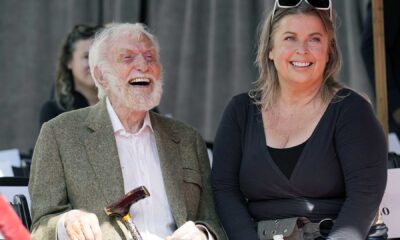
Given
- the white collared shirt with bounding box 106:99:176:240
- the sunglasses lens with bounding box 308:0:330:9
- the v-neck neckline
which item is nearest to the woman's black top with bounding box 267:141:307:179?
the v-neck neckline

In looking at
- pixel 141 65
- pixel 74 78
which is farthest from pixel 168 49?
pixel 141 65

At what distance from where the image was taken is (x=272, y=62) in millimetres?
4387

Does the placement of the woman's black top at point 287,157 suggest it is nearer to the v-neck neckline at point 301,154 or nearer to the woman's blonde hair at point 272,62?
the v-neck neckline at point 301,154

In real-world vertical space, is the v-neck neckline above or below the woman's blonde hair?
below

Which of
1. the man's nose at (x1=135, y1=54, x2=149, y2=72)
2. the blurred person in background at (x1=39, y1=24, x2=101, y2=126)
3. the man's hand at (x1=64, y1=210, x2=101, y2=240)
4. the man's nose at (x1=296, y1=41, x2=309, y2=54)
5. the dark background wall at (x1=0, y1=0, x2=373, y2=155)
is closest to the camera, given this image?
the man's hand at (x1=64, y1=210, x2=101, y2=240)

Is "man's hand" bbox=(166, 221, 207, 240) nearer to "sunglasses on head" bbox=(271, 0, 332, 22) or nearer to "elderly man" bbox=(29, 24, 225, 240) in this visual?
"elderly man" bbox=(29, 24, 225, 240)

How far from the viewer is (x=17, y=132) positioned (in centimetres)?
785

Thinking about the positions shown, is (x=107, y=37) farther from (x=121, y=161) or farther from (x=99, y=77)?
(x=121, y=161)

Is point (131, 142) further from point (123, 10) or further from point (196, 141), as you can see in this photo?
point (123, 10)

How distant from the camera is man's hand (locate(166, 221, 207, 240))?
390 cm

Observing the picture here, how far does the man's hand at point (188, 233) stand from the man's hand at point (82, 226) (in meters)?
0.33

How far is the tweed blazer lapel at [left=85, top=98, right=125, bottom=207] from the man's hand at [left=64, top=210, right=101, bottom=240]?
0.75ft

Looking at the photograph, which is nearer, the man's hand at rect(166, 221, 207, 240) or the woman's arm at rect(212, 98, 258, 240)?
the man's hand at rect(166, 221, 207, 240)

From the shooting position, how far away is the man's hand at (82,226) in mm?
3729
